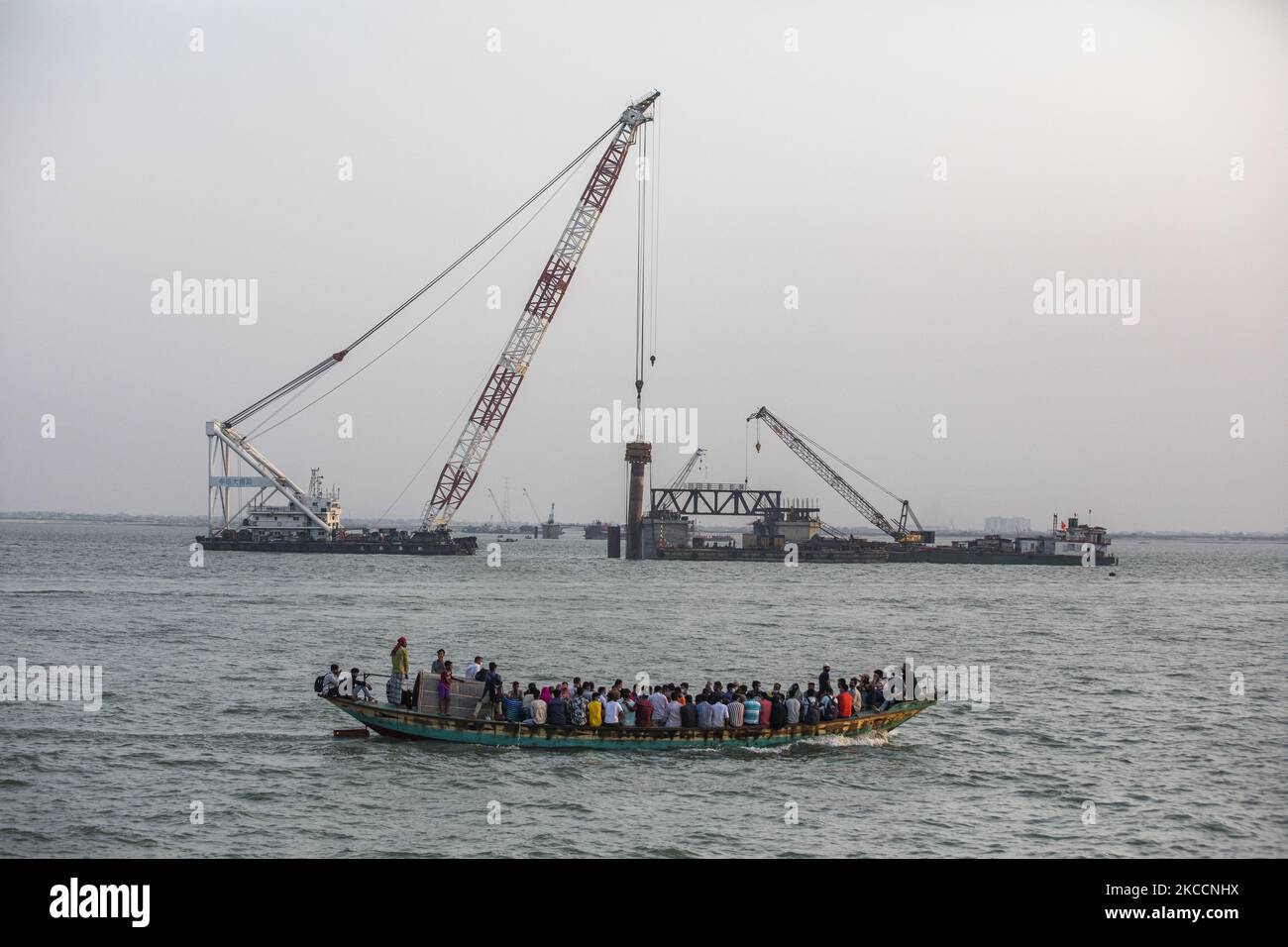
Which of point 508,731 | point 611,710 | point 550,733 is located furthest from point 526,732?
point 611,710

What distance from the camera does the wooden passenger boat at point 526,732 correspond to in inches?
1163

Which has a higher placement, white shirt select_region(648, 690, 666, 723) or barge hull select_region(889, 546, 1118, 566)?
white shirt select_region(648, 690, 666, 723)

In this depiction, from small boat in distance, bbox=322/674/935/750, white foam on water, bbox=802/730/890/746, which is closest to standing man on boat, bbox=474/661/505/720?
small boat in distance, bbox=322/674/935/750

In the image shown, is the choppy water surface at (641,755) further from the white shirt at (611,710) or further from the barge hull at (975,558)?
the barge hull at (975,558)

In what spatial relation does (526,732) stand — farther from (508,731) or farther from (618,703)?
(618,703)

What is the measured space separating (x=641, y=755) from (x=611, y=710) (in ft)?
4.49

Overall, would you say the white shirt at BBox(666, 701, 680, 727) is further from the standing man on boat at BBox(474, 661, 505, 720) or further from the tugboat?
the tugboat

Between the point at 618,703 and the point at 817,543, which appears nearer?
the point at 618,703

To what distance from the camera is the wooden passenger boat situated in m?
29.5

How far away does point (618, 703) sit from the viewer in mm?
29719

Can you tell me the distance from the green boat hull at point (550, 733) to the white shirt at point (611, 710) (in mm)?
259

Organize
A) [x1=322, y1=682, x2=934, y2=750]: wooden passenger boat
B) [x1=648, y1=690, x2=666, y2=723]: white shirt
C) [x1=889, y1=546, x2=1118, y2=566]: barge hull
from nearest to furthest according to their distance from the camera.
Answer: [x1=322, y1=682, x2=934, y2=750]: wooden passenger boat < [x1=648, y1=690, x2=666, y2=723]: white shirt < [x1=889, y1=546, x2=1118, y2=566]: barge hull

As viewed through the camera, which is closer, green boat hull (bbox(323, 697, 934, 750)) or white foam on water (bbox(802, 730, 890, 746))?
green boat hull (bbox(323, 697, 934, 750))
